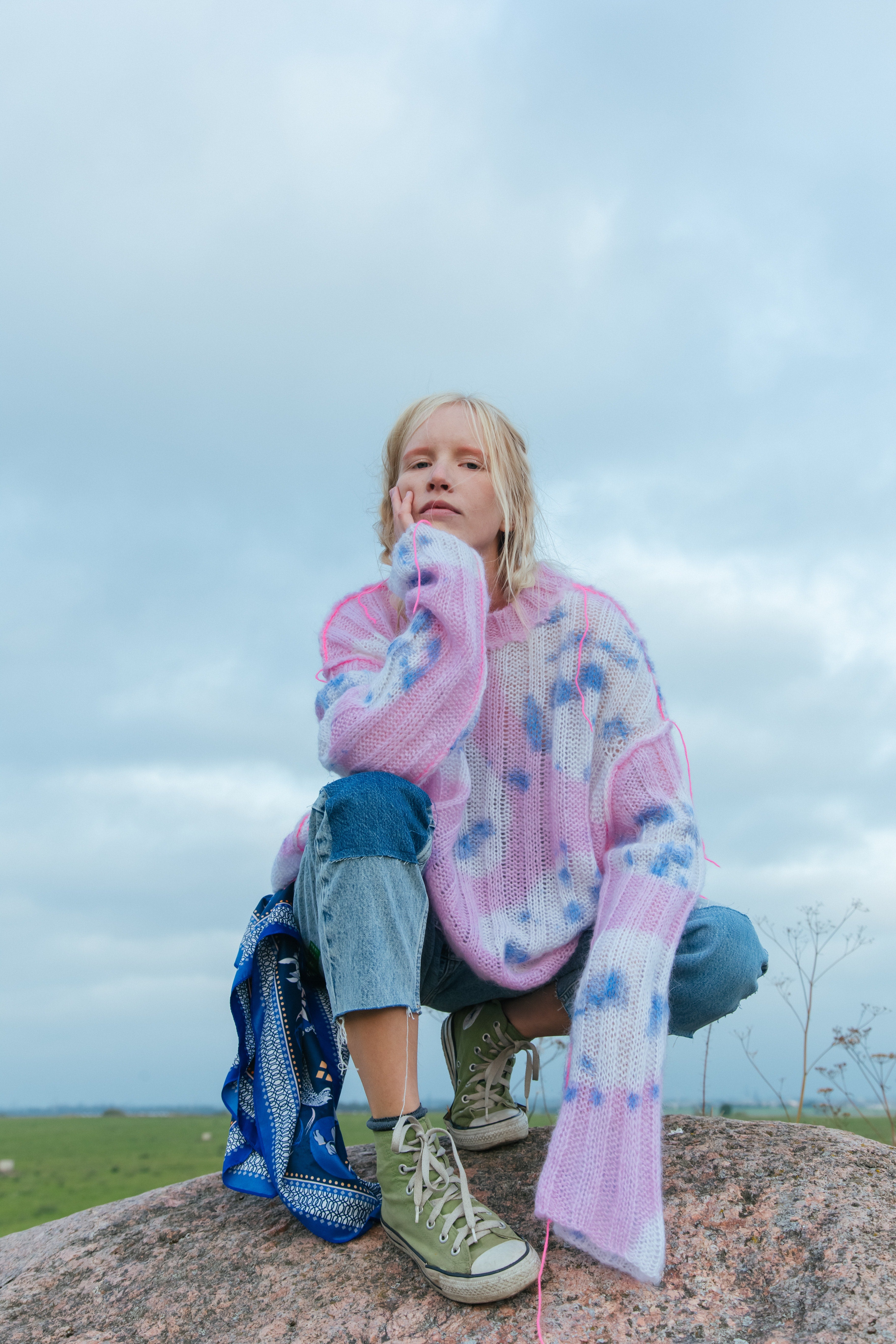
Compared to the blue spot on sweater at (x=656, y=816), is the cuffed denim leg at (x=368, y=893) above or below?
below

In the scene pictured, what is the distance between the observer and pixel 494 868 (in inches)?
98.0

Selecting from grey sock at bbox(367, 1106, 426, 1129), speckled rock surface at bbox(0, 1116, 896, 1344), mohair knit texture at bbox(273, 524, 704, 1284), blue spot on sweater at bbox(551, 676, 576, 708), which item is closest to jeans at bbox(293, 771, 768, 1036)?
mohair knit texture at bbox(273, 524, 704, 1284)

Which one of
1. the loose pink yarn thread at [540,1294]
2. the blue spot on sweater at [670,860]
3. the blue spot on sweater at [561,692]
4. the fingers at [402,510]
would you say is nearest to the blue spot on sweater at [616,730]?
the blue spot on sweater at [561,692]

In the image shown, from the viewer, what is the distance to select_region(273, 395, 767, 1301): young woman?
6.32 ft

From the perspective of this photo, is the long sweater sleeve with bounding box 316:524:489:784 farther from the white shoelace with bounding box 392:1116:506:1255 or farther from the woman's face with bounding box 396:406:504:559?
the white shoelace with bounding box 392:1116:506:1255

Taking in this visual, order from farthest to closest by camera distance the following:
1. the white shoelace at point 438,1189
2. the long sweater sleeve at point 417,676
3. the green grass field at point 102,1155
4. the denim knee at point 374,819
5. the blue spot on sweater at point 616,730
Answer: the green grass field at point 102,1155 < the blue spot on sweater at point 616,730 < the long sweater sleeve at point 417,676 < the denim knee at point 374,819 < the white shoelace at point 438,1189

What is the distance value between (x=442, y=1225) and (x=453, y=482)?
6.04 feet

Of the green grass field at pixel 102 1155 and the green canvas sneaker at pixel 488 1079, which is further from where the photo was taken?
the green grass field at pixel 102 1155

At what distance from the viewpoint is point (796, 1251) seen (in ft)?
6.43

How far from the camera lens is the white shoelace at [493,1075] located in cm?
259

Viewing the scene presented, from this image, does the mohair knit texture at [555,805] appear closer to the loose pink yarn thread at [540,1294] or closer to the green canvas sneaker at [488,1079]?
the loose pink yarn thread at [540,1294]

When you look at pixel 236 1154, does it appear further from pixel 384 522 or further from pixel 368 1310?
pixel 384 522

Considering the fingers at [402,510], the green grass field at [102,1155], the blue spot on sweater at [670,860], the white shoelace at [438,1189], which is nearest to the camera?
the white shoelace at [438,1189]

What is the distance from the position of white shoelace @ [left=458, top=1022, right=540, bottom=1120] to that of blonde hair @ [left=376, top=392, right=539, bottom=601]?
1.24m
